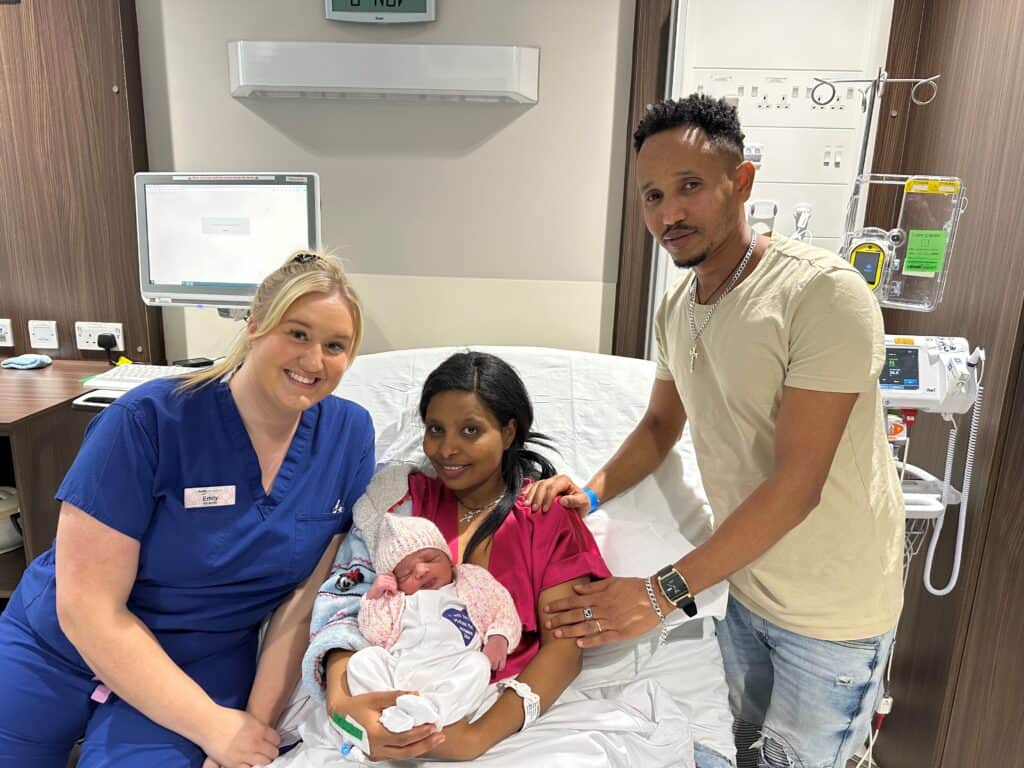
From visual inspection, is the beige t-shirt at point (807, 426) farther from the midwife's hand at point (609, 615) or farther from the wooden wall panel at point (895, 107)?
the wooden wall panel at point (895, 107)

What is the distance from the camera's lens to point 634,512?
1559mm

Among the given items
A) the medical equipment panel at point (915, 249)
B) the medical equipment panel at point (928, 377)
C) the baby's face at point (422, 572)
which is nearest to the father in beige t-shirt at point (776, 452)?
the baby's face at point (422, 572)

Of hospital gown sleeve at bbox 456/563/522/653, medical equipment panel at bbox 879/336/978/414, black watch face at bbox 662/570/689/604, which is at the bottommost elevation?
hospital gown sleeve at bbox 456/563/522/653

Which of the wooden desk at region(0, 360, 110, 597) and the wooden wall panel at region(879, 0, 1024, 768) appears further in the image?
the wooden desk at region(0, 360, 110, 597)

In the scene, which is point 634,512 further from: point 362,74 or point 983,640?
point 362,74

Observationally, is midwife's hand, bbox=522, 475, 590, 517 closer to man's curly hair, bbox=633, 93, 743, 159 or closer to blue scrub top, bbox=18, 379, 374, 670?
blue scrub top, bbox=18, 379, 374, 670

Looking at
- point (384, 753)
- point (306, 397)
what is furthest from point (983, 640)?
point (306, 397)

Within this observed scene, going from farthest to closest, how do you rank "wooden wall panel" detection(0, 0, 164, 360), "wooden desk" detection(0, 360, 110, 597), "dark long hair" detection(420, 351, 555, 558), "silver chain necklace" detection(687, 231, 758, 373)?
"wooden wall panel" detection(0, 0, 164, 360)
"wooden desk" detection(0, 360, 110, 597)
"dark long hair" detection(420, 351, 555, 558)
"silver chain necklace" detection(687, 231, 758, 373)

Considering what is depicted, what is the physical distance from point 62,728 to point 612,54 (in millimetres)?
2209

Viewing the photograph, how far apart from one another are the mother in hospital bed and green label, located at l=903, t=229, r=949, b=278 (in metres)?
1.09

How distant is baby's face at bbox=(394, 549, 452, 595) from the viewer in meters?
1.18

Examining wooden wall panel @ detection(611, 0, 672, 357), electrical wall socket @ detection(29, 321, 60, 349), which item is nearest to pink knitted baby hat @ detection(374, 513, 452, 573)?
wooden wall panel @ detection(611, 0, 672, 357)

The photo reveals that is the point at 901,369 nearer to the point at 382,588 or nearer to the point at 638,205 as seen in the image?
the point at 638,205

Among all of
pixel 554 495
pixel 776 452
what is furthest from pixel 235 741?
pixel 776 452
